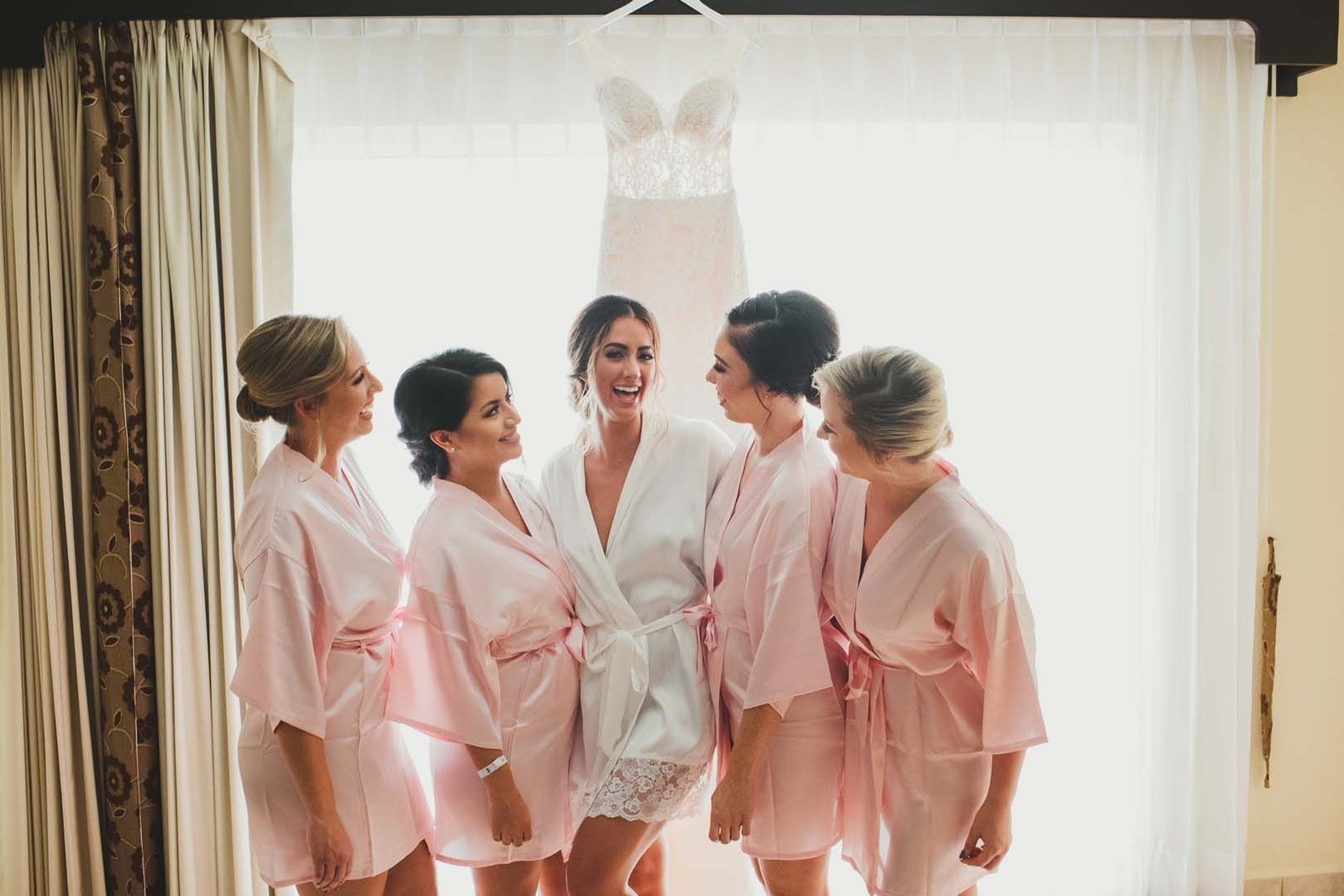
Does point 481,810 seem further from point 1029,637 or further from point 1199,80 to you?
point 1199,80

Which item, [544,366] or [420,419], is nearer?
[420,419]

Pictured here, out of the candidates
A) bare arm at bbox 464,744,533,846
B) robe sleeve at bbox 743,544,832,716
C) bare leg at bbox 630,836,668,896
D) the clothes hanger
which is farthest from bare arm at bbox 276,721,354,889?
the clothes hanger

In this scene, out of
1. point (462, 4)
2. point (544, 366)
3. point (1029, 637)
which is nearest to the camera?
point (1029, 637)

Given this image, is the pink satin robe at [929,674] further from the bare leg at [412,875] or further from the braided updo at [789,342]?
the bare leg at [412,875]

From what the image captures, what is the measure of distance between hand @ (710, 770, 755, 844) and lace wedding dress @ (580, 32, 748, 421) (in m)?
0.91

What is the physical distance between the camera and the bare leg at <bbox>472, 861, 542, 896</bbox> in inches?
75.6

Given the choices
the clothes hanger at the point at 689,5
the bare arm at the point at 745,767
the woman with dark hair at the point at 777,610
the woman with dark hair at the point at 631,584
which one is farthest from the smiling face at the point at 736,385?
the clothes hanger at the point at 689,5

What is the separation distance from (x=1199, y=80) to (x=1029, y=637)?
1.85 m

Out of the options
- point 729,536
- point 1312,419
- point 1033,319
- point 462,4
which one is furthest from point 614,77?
point 1312,419

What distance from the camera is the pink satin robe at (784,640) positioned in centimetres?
183

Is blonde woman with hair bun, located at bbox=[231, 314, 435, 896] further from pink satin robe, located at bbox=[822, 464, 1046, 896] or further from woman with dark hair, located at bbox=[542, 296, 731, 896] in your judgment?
pink satin robe, located at bbox=[822, 464, 1046, 896]

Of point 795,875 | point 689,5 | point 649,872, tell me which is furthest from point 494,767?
point 689,5

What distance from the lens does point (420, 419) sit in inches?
75.3

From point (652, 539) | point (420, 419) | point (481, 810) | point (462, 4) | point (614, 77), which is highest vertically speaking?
point (462, 4)
